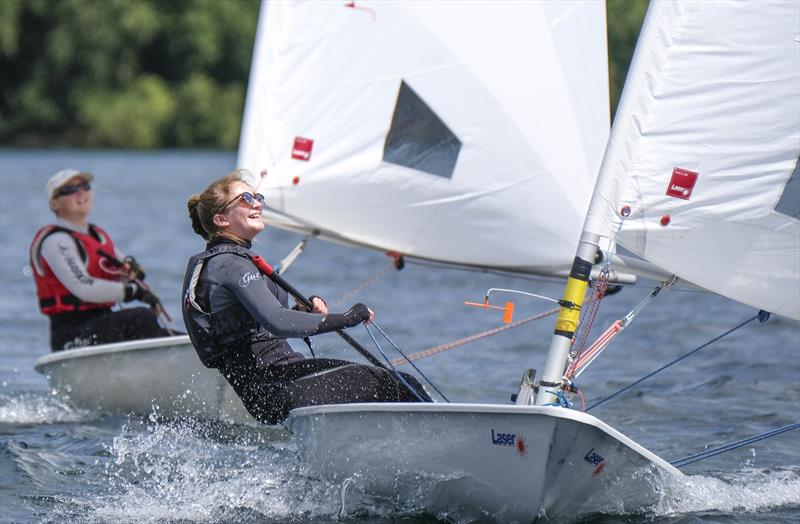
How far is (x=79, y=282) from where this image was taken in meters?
5.87

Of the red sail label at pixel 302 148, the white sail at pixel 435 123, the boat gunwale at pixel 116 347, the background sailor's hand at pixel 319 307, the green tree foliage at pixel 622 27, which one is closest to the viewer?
the background sailor's hand at pixel 319 307

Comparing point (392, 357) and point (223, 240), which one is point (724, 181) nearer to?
point (223, 240)

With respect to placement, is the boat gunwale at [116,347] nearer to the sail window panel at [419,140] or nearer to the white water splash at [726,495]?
the sail window panel at [419,140]

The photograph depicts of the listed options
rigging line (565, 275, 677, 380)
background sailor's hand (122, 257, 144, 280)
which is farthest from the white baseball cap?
rigging line (565, 275, 677, 380)

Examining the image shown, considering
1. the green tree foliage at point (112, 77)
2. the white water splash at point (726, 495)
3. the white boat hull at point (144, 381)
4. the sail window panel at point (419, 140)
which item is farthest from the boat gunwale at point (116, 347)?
the green tree foliage at point (112, 77)

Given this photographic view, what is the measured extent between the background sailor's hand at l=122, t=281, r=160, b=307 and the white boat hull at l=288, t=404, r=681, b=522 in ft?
7.40

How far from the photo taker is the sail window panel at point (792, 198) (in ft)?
13.3

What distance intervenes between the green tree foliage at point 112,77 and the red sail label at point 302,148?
2238 cm

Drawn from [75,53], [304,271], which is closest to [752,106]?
[304,271]

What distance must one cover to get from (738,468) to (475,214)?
142 cm

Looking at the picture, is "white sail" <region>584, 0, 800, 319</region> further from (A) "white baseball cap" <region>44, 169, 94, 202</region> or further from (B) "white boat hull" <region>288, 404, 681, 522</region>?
(A) "white baseball cap" <region>44, 169, 94, 202</region>

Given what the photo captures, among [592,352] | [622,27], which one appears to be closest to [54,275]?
[592,352]

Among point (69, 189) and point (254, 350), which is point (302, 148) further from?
point (254, 350)

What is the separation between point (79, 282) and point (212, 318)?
6.92ft
